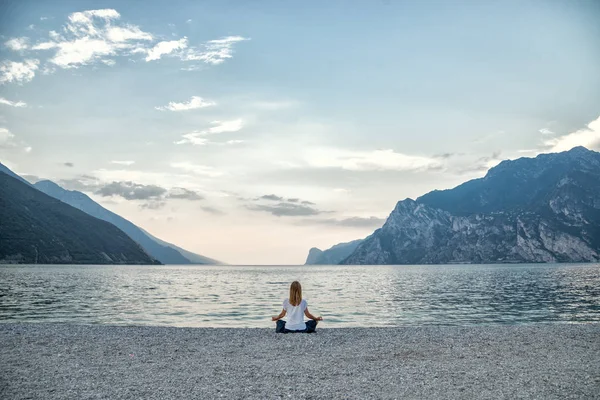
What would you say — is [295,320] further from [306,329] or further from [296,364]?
[296,364]

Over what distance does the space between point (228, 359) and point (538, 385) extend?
1154cm

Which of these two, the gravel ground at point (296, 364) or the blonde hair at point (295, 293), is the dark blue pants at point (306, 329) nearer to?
the gravel ground at point (296, 364)

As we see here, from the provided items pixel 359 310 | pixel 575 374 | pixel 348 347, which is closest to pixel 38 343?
pixel 348 347

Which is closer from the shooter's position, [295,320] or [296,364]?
[296,364]

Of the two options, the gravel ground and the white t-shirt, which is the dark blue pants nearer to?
the white t-shirt

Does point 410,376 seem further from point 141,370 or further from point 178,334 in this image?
point 178,334

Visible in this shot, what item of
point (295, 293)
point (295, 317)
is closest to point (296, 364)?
point (295, 293)

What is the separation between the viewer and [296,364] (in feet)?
59.8

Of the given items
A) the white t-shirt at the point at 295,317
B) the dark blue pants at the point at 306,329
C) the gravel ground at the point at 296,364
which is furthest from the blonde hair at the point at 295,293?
the gravel ground at the point at 296,364

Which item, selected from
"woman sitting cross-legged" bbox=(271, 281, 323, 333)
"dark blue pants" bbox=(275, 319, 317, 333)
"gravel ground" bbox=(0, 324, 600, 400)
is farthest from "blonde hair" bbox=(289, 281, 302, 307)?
"gravel ground" bbox=(0, 324, 600, 400)

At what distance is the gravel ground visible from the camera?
47.0ft

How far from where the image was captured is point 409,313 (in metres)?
47.1

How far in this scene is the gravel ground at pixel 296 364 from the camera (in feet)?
47.0

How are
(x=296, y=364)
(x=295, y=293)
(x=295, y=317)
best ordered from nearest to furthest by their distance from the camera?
(x=296, y=364) → (x=295, y=293) → (x=295, y=317)
